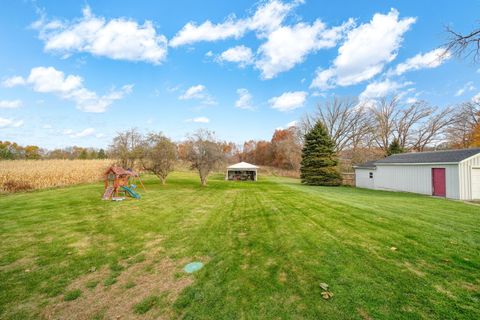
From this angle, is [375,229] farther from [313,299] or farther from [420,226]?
[313,299]

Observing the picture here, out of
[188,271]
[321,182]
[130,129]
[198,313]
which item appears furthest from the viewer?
[321,182]

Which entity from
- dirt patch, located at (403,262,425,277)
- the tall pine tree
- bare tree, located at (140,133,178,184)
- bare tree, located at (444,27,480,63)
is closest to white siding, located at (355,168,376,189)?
the tall pine tree

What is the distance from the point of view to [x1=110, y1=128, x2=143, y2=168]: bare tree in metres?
16.7

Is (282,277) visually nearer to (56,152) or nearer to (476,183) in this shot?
(476,183)

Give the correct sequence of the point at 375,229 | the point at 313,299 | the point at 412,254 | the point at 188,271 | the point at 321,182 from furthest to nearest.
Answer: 1. the point at 321,182
2. the point at 375,229
3. the point at 412,254
4. the point at 188,271
5. the point at 313,299

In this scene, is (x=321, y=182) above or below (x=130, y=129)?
below

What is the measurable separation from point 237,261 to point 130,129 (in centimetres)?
1856

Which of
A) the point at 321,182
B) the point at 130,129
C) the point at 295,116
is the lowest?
the point at 321,182

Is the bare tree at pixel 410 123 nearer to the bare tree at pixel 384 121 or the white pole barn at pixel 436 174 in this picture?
the bare tree at pixel 384 121

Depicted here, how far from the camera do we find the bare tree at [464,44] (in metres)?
4.04

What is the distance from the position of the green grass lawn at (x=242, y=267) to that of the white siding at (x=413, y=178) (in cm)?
850

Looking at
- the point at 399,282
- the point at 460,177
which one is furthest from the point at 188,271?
the point at 460,177

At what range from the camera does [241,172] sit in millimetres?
26812

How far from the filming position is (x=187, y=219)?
666cm
